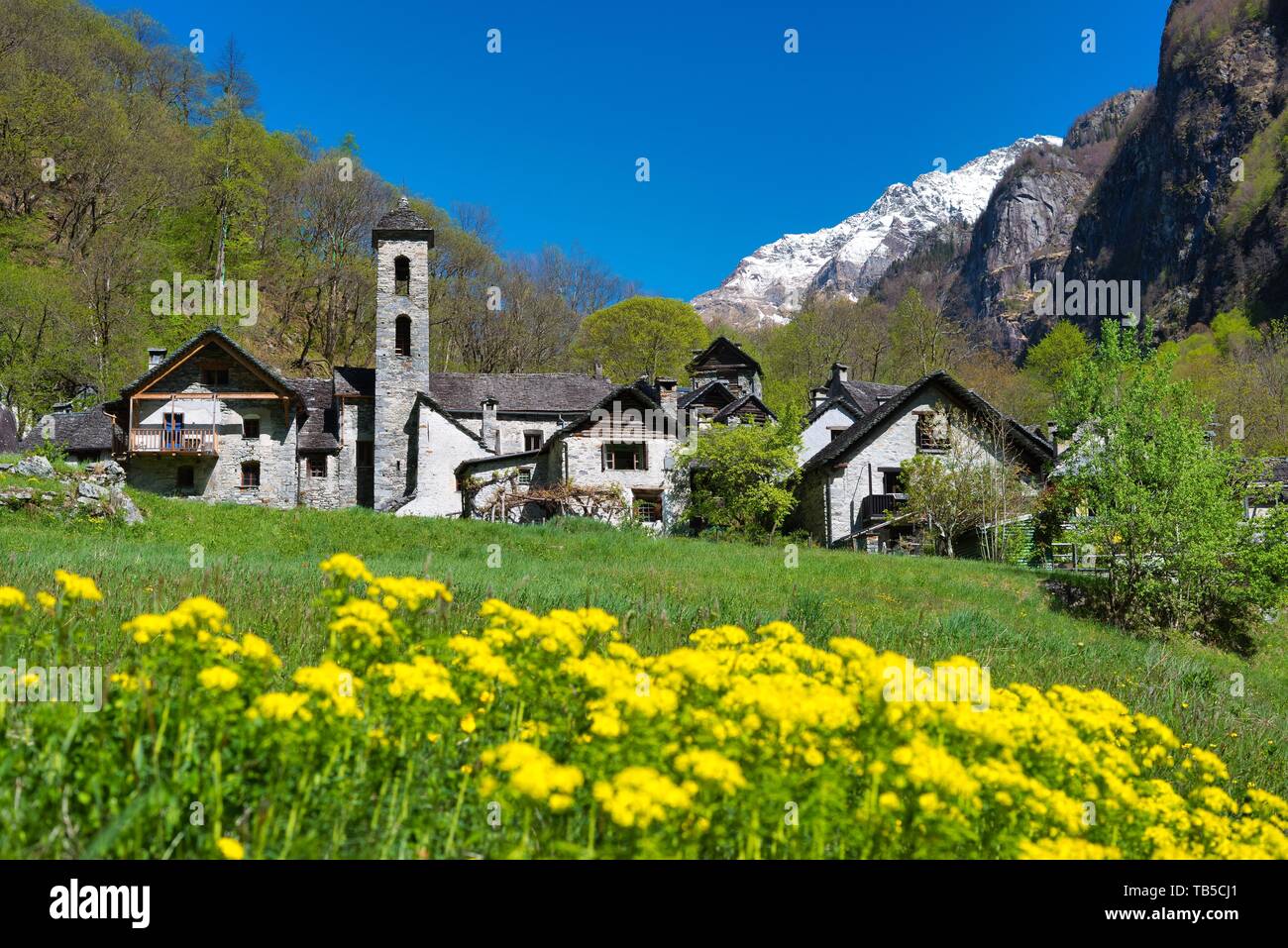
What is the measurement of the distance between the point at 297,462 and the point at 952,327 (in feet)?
153

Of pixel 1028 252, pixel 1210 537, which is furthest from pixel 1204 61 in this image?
pixel 1210 537

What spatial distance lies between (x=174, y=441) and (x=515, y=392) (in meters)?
16.0

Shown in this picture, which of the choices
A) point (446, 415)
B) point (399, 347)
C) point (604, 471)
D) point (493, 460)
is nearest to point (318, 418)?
point (399, 347)

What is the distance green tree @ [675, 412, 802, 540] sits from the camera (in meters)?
30.7

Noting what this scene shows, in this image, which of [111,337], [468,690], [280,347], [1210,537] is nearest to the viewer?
[468,690]

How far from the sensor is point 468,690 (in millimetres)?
2930

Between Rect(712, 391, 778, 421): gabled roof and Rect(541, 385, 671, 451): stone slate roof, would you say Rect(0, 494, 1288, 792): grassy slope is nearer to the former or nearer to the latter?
Rect(541, 385, 671, 451): stone slate roof

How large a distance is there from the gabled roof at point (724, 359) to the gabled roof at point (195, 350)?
85.2 ft

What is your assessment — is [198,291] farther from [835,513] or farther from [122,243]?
[835,513]

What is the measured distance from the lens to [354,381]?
37.9m

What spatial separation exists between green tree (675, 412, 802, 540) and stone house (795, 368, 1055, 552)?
173 cm

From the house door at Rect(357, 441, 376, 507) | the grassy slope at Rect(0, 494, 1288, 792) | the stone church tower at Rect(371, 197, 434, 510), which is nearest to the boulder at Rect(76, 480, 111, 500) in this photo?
the grassy slope at Rect(0, 494, 1288, 792)

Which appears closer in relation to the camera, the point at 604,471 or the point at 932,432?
the point at 932,432

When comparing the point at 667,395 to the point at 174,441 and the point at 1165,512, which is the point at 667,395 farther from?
the point at 174,441
